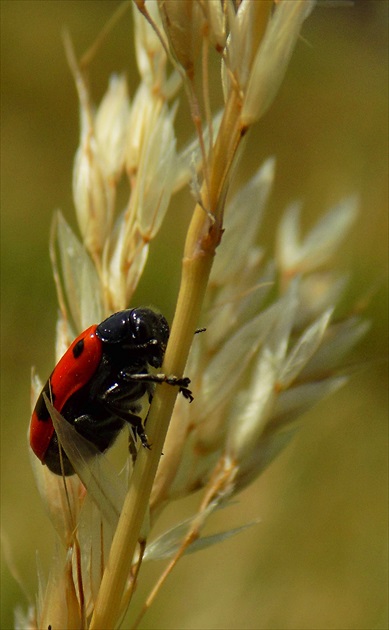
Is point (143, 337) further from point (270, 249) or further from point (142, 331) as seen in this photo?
point (270, 249)

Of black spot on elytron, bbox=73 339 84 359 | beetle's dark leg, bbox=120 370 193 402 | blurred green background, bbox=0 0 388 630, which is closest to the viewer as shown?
beetle's dark leg, bbox=120 370 193 402

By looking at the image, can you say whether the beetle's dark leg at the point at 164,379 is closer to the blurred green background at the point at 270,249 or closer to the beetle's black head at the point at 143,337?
the beetle's black head at the point at 143,337

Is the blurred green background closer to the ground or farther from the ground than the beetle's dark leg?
closer to the ground

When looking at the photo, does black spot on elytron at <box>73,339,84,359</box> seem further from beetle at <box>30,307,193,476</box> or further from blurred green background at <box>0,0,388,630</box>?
blurred green background at <box>0,0,388,630</box>

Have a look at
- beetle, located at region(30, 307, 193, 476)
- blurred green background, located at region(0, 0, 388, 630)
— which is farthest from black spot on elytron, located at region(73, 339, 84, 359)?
blurred green background, located at region(0, 0, 388, 630)

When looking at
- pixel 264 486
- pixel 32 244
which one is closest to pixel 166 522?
pixel 264 486

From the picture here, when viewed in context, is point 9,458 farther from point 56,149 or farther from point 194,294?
point 56,149

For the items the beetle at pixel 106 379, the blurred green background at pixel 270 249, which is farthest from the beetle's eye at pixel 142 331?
the blurred green background at pixel 270 249

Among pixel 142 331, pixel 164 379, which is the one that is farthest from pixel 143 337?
pixel 164 379
